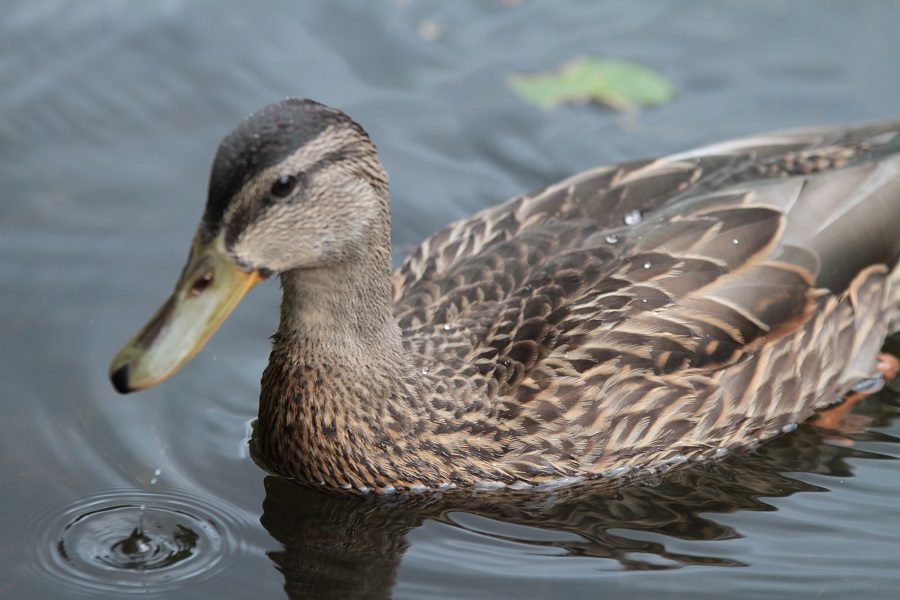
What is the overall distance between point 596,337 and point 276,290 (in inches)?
90.4

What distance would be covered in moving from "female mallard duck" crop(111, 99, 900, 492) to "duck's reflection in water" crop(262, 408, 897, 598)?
Answer: 11 centimetres

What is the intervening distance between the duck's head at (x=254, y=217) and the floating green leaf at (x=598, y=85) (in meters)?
4.21

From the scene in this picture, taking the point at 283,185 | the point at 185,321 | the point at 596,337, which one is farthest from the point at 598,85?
the point at 185,321

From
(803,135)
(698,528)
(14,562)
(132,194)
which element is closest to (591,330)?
(698,528)

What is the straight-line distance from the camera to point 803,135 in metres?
7.93

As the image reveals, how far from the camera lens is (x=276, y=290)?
26.5 ft

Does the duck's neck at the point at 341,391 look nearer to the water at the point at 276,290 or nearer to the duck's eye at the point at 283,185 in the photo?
the water at the point at 276,290

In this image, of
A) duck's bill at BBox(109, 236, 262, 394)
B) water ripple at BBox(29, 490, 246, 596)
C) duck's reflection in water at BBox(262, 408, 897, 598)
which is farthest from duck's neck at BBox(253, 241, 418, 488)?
duck's bill at BBox(109, 236, 262, 394)

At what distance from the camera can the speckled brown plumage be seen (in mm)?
6457

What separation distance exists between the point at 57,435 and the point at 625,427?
2.79m

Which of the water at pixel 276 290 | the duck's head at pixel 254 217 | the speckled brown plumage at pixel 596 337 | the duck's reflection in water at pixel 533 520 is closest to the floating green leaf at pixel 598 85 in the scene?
the water at pixel 276 290

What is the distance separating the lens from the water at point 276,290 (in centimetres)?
624

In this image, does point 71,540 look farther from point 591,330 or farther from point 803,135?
point 803,135

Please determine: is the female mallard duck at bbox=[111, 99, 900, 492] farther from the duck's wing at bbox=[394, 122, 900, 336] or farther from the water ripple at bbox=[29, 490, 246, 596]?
the water ripple at bbox=[29, 490, 246, 596]
